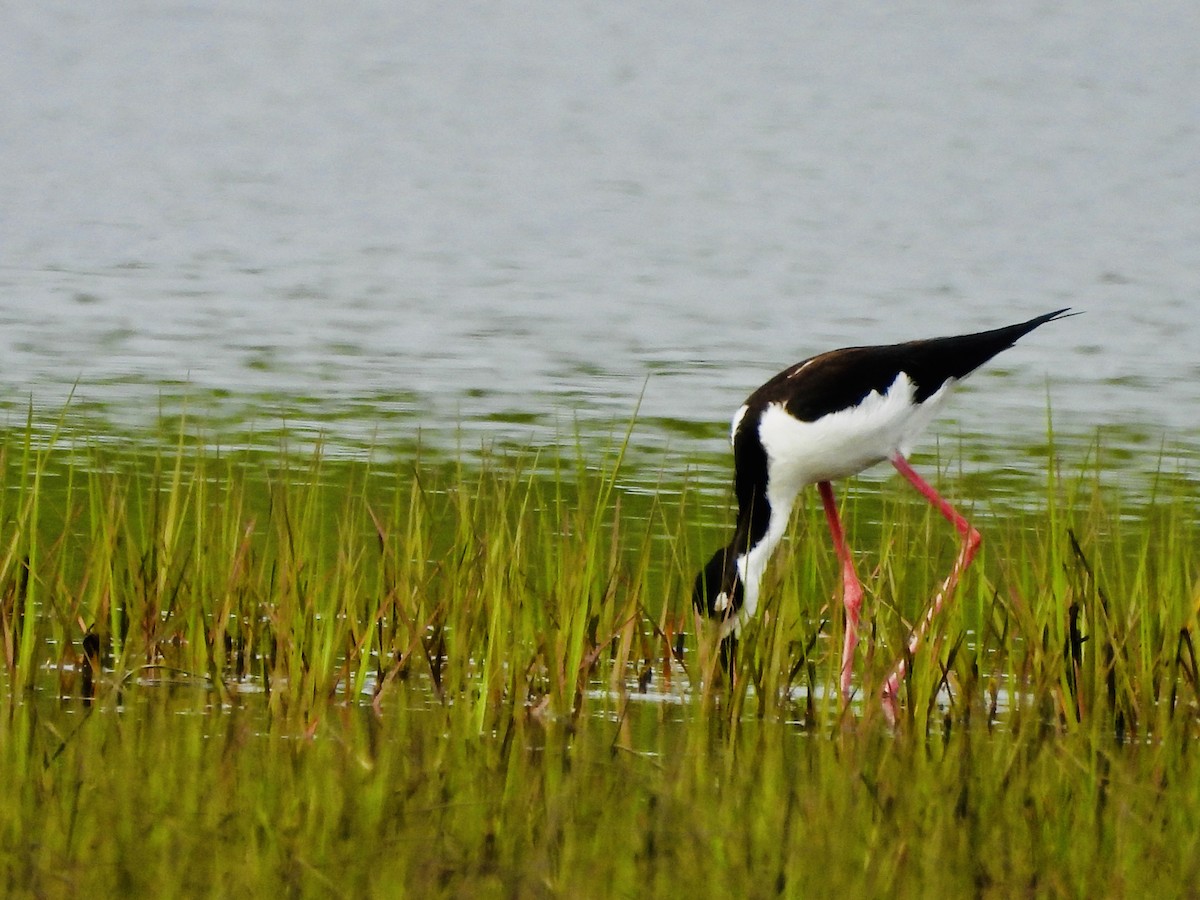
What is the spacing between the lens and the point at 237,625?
608 centimetres

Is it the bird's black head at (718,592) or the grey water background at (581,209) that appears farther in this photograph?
the grey water background at (581,209)

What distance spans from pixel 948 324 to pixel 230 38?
1875cm

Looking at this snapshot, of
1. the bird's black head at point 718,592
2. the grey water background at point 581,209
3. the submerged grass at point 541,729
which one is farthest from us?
the grey water background at point 581,209

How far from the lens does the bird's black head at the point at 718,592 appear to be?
6215 mm

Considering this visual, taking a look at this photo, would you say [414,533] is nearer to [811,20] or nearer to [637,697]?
[637,697]

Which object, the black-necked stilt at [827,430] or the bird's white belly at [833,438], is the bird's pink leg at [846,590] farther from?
the bird's white belly at [833,438]

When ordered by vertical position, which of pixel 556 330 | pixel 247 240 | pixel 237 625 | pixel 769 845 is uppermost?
pixel 247 240

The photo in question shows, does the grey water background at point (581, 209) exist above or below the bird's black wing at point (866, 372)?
above

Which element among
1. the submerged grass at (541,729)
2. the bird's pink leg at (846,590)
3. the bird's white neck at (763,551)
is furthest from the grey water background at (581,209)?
the bird's white neck at (763,551)

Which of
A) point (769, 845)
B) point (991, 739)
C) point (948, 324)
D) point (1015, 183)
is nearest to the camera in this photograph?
point (769, 845)

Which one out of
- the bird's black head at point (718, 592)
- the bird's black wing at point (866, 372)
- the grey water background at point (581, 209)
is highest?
the grey water background at point (581, 209)

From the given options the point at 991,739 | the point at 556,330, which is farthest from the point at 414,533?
the point at 556,330

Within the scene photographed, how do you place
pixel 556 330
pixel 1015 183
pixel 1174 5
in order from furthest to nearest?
pixel 1174 5 < pixel 1015 183 < pixel 556 330

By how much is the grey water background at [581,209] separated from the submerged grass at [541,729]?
0.61 metres
